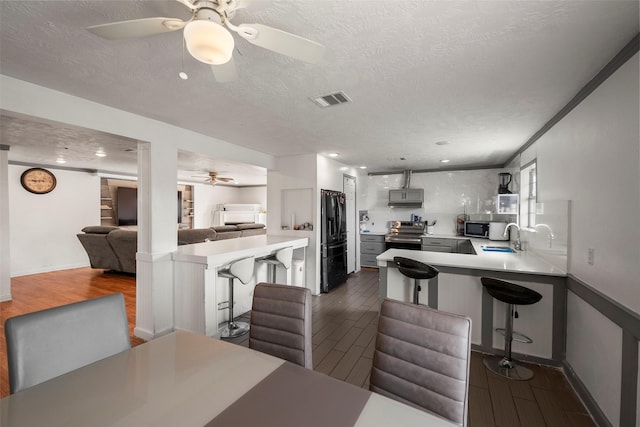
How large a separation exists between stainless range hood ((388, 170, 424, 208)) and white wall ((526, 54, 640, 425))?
3.48 metres

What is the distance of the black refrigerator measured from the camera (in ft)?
15.0

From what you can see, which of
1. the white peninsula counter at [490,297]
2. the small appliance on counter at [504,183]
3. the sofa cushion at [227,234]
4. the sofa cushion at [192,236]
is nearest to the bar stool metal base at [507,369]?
the white peninsula counter at [490,297]

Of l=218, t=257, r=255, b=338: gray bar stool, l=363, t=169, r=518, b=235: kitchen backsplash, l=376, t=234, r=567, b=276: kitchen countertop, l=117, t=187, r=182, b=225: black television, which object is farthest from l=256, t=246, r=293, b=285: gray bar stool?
l=117, t=187, r=182, b=225: black television

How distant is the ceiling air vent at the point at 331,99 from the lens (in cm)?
218

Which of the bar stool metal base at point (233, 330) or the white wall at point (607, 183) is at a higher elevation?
the white wall at point (607, 183)

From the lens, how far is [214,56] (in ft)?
3.60

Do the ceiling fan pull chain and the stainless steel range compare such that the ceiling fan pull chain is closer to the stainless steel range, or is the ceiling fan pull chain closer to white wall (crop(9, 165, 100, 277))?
the stainless steel range

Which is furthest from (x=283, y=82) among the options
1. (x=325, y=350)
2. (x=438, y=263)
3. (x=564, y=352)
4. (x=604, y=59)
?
(x=564, y=352)

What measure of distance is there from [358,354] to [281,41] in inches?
105

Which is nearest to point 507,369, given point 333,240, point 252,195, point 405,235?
point 333,240

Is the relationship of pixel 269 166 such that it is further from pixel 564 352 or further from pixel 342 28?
pixel 564 352

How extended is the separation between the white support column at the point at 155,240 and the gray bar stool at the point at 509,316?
329 cm

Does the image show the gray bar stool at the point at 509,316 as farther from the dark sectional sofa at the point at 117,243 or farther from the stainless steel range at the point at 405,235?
the dark sectional sofa at the point at 117,243

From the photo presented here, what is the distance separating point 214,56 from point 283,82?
96 centimetres
